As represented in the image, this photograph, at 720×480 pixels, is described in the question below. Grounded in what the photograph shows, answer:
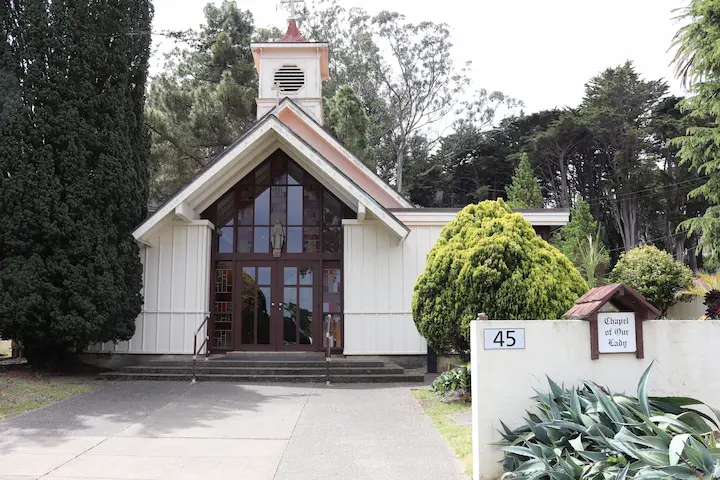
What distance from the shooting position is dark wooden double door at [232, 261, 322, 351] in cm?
1335

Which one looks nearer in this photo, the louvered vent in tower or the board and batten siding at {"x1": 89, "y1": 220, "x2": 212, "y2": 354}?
the board and batten siding at {"x1": 89, "y1": 220, "x2": 212, "y2": 354}

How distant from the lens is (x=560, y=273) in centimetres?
904

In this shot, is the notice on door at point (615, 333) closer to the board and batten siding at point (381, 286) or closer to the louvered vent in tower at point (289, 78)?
the board and batten siding at point (381, 286)

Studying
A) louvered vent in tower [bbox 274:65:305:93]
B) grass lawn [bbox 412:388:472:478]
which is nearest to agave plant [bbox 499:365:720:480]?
grass lawn [bbox 412:388:472:478]

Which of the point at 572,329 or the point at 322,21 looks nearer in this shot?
the point at 572,329

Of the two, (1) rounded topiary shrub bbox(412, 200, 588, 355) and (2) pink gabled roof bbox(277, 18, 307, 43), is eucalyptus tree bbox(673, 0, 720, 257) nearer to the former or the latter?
(1) rounded topiary shrub bbox(412, 200, 588, 355)

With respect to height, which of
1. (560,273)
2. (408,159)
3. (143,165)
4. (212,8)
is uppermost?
(212,8)

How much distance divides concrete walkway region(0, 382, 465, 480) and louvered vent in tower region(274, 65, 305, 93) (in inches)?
442

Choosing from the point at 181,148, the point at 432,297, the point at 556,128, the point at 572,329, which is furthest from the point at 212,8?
the point at 572,329

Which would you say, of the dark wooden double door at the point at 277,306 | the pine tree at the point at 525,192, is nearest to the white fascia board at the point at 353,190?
the dark wooden double door at the point at 277,306

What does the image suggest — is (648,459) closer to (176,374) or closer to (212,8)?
(176,374)

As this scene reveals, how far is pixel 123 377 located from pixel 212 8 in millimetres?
25525

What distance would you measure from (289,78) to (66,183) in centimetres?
910

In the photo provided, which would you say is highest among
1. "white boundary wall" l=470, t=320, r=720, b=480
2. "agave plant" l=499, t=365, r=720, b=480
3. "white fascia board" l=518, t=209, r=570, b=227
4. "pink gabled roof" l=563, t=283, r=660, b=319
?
"white fascia board" l=518, t=209, r=570, b=227
